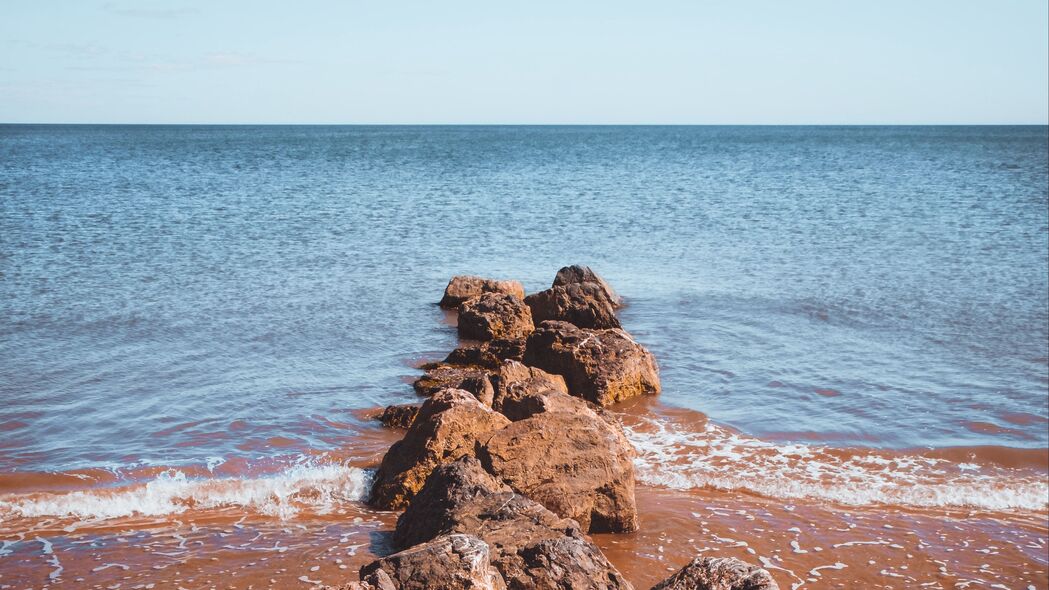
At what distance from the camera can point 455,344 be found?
15.0 m

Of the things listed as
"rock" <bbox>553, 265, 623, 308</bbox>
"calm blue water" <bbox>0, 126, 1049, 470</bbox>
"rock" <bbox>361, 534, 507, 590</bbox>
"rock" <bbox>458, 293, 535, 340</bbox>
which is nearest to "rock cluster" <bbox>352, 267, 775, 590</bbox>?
"rock" <bbox>361, 534, 507, 590</bbox>

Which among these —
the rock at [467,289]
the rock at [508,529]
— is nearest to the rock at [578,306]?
the rock at [467,289]

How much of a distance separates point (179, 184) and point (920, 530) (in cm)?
4291

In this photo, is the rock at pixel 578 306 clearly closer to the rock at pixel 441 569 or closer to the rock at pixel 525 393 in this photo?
the rock at pixel 525 393

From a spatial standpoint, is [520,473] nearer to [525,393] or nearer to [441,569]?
[525,393]

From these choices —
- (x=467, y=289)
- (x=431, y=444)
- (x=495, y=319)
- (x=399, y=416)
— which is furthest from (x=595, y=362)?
(x=467, y=289)

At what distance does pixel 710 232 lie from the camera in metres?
29.0

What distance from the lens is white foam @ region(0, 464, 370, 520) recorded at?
335 inches

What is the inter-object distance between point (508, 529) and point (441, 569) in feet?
4.13

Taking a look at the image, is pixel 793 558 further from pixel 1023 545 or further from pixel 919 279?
pixel 919 279

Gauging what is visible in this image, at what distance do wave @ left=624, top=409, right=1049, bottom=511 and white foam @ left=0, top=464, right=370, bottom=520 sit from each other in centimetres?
329

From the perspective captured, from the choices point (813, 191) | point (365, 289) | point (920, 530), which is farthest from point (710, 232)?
point (920, 530)

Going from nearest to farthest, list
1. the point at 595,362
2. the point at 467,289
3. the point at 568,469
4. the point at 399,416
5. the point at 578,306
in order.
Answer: the point at 568,469
the point at 399,416
the point at 595,362
the point at 578,306
the point at 467,289

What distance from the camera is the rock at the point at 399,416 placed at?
35.8 ft
